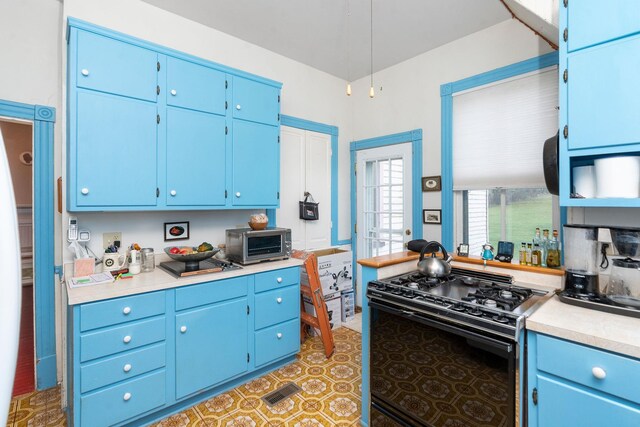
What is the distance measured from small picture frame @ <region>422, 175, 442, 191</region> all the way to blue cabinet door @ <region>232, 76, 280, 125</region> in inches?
66.3

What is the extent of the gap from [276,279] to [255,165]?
1043 mm

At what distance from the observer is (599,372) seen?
1.23 meters

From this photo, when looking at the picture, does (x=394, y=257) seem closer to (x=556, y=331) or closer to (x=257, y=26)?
(x=556, y=331)

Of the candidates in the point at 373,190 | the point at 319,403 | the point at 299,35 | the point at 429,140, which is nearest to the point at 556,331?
the point at 319,403

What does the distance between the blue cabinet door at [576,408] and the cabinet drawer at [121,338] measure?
213 centimetres

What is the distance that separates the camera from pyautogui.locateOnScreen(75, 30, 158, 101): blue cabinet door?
2.05 meters

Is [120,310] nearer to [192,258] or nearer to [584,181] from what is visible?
[192,258]

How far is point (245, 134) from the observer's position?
110 inches

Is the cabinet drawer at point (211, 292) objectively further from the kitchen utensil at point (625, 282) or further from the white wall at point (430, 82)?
the kitchen utensil at point (625, 282)

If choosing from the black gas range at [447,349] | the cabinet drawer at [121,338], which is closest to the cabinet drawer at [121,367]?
→ the cabinet drawer at [121,338]

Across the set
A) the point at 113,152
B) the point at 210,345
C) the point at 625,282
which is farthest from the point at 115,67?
the point at 625,282

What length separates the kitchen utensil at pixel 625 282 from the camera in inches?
61.5

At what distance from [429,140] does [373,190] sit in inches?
38.2

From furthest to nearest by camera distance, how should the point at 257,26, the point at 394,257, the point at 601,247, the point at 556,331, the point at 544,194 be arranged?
the point at 257,26, the point at 544,194, the point at 394,257, the point at 601,247, the point at 556,331
